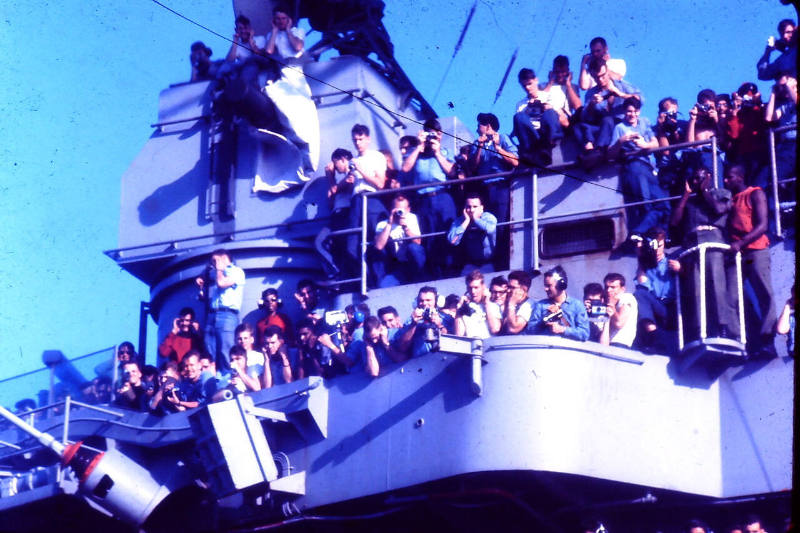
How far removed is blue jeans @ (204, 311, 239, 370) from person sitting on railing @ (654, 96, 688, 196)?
411 centimetres

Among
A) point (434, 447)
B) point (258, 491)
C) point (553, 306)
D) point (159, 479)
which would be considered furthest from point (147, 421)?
point (553, 306)

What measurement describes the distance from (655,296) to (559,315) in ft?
2.84

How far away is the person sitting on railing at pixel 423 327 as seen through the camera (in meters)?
11.6

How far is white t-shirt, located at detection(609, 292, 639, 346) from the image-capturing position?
447 inches

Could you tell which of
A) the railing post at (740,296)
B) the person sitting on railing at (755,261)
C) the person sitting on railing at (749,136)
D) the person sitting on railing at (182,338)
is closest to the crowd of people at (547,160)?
the person sitting on railing at (749,136)

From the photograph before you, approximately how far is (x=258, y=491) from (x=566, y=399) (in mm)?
2707

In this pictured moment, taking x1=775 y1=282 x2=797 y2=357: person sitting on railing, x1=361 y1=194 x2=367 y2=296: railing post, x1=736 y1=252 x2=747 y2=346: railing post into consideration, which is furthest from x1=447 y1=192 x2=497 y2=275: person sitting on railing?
x1=775 y1=282 x2=797 y2=357: person sitting on railing

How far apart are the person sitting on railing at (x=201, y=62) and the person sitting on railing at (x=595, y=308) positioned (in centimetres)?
627

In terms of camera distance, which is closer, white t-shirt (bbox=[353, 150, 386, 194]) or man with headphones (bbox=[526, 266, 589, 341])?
man with headphones (bbox=[526, 266, 589, 341])

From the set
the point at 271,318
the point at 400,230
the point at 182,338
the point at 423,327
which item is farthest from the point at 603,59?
the point at 182,338

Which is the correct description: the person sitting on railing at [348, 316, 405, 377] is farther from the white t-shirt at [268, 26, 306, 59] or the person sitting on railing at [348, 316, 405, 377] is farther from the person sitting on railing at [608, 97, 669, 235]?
the white t-shirt at [268, 26, 306, 59]

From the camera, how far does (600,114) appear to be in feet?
41.5

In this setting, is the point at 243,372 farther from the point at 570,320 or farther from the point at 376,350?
the point at 570,320

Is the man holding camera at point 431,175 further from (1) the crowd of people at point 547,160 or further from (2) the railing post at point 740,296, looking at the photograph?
(2) the railing post at point 740,296
